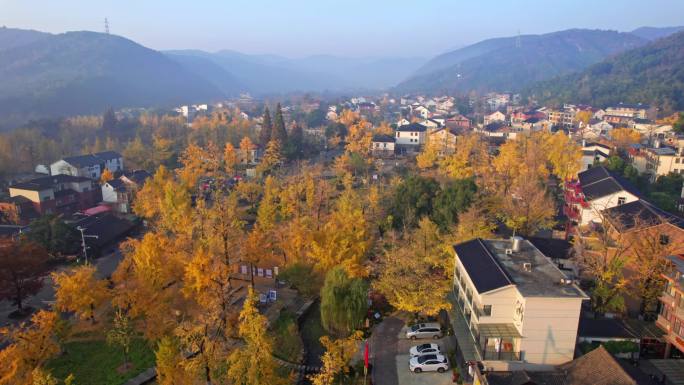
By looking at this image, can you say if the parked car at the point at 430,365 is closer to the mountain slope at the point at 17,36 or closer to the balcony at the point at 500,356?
the balcony at the point at 500,356

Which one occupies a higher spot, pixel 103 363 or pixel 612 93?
pixel 612 93

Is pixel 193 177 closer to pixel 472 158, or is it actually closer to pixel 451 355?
pixel 472 158

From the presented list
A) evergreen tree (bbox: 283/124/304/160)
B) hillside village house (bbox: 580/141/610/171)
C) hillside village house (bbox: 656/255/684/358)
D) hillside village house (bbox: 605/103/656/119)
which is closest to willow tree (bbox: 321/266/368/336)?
hillside village house (bbox: 656/255/684/358)

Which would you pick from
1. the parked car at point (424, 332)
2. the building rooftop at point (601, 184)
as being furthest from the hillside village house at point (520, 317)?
the building rooftop at point (601, 184)

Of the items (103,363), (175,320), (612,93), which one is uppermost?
→ (612,93)

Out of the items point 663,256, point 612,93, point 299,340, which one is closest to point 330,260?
point 299,340

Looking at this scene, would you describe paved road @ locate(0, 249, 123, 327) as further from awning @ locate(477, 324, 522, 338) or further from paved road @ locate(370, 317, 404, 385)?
awning @ locate(477, 324, 522, 338)

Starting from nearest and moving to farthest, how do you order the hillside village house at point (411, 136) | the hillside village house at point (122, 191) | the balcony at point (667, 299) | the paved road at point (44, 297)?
1. the balcony at point (667, 299)
2. the paved road at point (44, 297)
3. the hillside village house at point (122, 191)
4. the hillside village house at point (411, 136)
